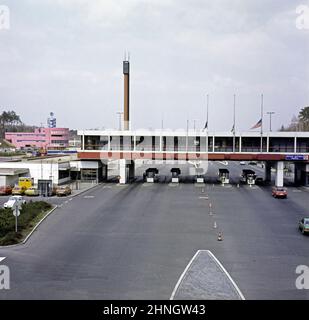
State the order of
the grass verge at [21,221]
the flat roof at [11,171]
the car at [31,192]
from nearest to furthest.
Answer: the grass verge at [21,221], the car at [31,192], the flat roof at [11,171]

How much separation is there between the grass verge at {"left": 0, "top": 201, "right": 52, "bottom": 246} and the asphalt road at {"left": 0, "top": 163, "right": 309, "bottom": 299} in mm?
931

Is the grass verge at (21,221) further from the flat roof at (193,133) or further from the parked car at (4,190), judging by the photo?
the flat roof at (193,133)

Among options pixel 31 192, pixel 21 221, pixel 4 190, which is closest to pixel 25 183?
pixel 4 190

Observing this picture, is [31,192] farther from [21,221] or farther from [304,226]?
[304,226]

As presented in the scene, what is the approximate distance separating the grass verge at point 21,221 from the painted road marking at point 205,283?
11227 millimetres

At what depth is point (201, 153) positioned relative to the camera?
6056 centimetres

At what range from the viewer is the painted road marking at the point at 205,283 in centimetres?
1723

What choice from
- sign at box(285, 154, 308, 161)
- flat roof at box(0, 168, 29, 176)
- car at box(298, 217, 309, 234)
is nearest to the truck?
flat roof at box(0, 168, 29, 176)

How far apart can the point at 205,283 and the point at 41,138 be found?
141m

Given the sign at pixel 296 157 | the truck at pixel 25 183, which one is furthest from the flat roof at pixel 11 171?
the sign at pixel 296 157

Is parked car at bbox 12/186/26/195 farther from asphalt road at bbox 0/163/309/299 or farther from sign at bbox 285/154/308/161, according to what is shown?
sign at bbox 285/154/308/161

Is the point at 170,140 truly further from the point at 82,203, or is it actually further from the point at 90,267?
the point at 90,267
